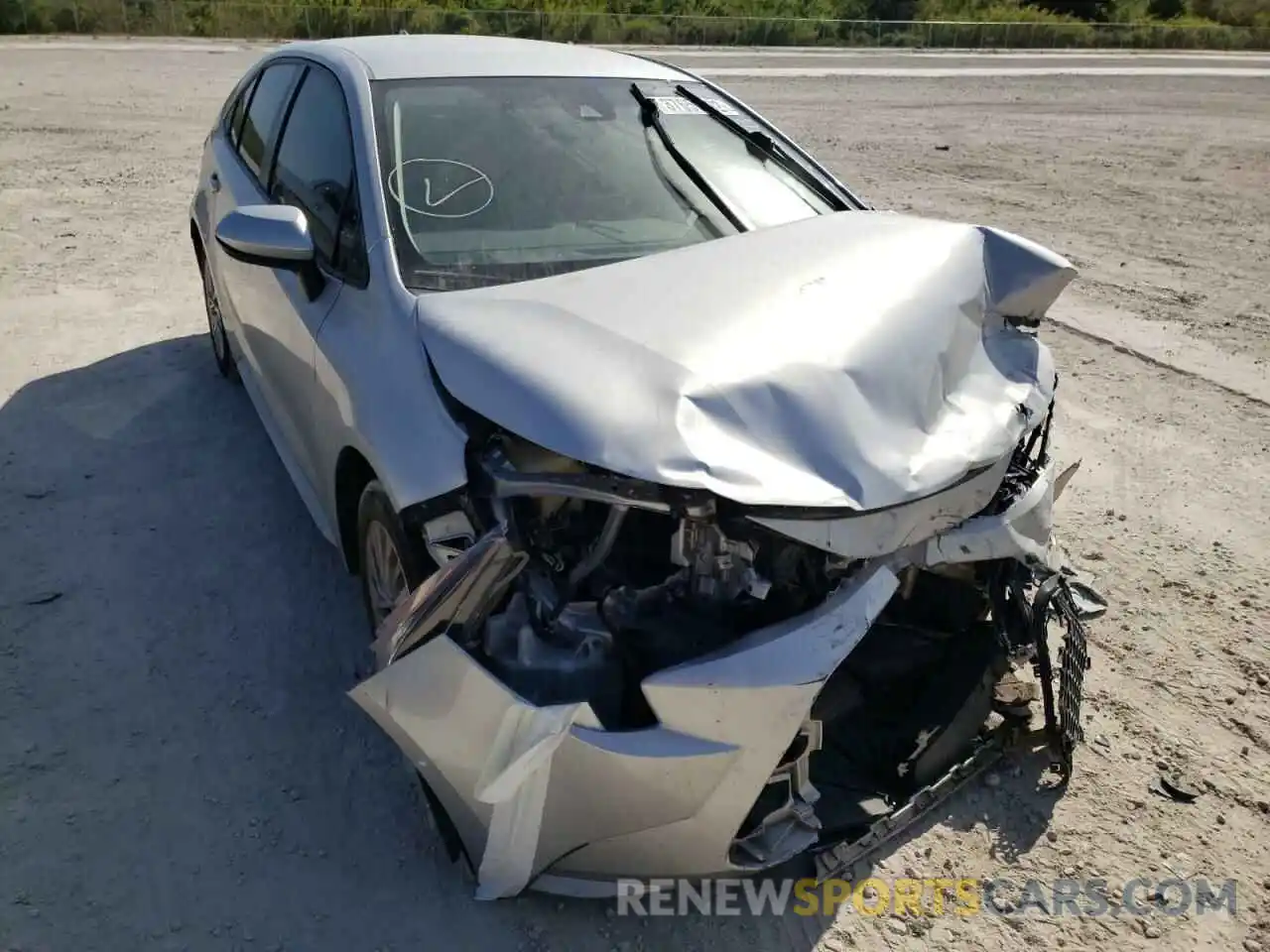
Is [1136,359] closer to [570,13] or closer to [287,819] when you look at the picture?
Answer: [287,819]

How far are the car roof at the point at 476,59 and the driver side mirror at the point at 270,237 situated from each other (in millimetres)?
736

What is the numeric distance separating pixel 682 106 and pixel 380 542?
6.69ft

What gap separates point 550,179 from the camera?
10.8 ft

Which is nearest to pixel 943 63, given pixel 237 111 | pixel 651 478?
pixel 237 111

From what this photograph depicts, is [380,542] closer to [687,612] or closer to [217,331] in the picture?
[687,612]

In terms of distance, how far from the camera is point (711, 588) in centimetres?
232

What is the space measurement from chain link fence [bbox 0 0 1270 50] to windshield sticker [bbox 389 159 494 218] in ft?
79.3

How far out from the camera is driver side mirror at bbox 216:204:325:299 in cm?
295

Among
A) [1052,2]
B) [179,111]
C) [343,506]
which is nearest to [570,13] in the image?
[179,111]

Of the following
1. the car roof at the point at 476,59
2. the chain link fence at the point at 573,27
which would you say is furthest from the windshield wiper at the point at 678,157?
the chain link fence at the point at 573,27

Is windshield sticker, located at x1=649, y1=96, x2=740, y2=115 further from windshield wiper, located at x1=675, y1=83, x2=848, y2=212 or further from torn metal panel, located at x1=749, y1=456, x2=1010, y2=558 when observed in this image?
torn metal panel, located at x1=749, y1=456, x2=1010, y2=558

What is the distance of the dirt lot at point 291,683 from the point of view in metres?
2.43

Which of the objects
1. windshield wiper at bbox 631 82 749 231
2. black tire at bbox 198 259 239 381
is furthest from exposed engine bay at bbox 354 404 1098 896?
black tire at bbox 198 259 239 381

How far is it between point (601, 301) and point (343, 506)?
1.04m
